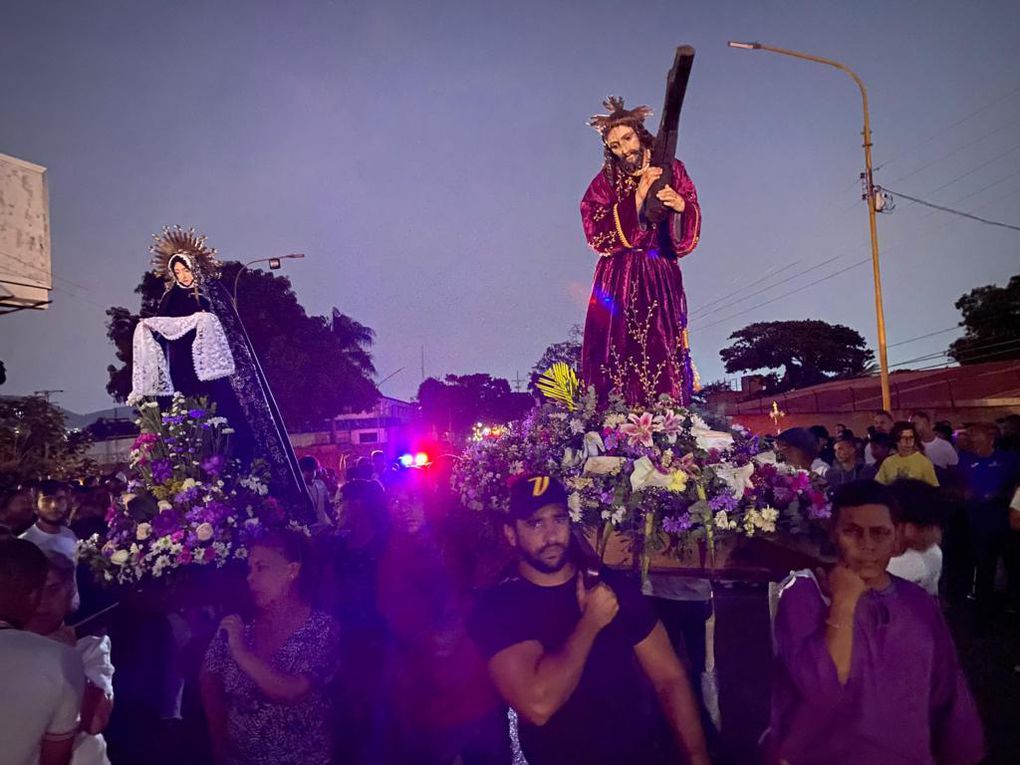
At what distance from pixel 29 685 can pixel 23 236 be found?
93.8 ft

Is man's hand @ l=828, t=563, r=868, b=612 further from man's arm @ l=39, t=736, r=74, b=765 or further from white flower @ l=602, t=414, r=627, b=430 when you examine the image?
man's arm @ l=39, t=736, r=74, b=765

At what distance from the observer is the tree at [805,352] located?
5806 centimetres

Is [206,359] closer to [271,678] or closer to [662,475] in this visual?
[271,678]

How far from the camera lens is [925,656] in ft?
8.50

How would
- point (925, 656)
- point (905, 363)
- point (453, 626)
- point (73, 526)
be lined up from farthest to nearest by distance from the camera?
point (905, 363)
point (73, 526)
point (453, 626)
point (925, 656)

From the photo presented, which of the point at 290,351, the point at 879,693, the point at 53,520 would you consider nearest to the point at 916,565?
the point at 879,693

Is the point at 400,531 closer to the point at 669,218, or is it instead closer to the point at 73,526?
the point at 669,218

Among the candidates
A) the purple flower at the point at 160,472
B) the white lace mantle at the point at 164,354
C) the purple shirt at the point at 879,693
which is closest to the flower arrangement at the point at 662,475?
the purple shirt at the point at 879,693

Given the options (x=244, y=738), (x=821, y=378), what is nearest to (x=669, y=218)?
(x=244, y=738)

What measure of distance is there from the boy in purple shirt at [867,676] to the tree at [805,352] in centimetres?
5739

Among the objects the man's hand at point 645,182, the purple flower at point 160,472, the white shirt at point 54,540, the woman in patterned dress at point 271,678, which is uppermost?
the man's hand at point 645,182

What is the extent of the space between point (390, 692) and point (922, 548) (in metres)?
3.13

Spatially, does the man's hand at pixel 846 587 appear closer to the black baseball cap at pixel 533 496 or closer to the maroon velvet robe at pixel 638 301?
the black baseball cap at pixel 533 496

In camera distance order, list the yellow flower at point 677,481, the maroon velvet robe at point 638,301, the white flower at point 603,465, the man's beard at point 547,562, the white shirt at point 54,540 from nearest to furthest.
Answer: the man's beard at point 547,562
the yellow flower at point 677,481
the white flower at point 603,465
the white shirt at point 54,540
the maroon velvet robe at point 638,301
